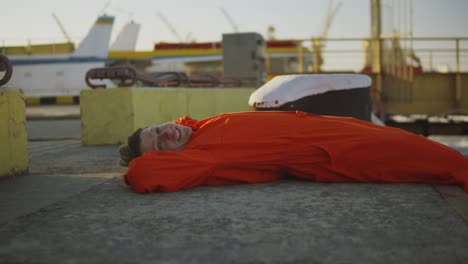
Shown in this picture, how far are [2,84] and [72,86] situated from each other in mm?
35624

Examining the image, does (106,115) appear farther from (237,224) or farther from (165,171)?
(237,224)

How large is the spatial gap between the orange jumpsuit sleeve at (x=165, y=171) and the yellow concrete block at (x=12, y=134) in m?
1.32

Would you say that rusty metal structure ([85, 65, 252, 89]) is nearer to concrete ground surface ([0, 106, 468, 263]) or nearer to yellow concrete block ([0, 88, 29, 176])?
yellow concrete block ([0, 88, 29, 176])

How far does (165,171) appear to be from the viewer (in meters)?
3.16

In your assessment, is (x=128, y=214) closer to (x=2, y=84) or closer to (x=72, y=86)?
(x=2, y=84)

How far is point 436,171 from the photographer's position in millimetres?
3301

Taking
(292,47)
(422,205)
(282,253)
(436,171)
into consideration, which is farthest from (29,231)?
(292,47)

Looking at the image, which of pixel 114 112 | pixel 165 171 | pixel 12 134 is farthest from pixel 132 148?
pixel 114 112

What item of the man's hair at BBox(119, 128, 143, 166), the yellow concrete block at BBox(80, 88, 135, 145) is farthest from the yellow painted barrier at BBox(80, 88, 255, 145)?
the man's hair at BBox(119, 128, 143, 166)

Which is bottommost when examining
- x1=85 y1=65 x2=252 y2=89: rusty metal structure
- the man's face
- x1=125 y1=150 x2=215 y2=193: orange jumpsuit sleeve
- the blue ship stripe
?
x1=125 y1=150 x2=215 y2=193: orange jumpsuit sleeve

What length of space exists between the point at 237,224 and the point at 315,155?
49.3 inches

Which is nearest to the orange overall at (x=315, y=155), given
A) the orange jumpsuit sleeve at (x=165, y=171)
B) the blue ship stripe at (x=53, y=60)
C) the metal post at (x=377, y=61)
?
the orange jumpsuit sleeve at (x=165, y=171)

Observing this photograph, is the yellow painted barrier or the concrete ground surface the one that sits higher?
the yellow painted barrier

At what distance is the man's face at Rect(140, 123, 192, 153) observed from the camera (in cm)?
348
